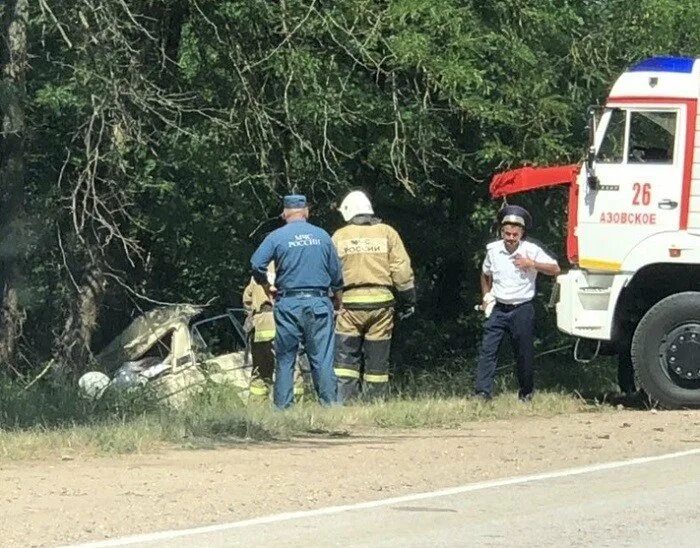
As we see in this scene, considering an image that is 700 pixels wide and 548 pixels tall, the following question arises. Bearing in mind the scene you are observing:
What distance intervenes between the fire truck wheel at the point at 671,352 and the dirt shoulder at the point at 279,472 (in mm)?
1115

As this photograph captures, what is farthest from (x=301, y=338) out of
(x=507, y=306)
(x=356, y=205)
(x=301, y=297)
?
(x=507, y=306)

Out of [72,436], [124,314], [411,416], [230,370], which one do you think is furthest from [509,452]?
[124,314]

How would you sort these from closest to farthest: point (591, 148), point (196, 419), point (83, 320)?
point (196, 419), point (591, 148), point (83, 320)

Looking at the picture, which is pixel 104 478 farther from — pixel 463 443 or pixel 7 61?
pixel 7 61

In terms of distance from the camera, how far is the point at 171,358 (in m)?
18.0

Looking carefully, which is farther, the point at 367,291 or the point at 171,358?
the point at 171,358

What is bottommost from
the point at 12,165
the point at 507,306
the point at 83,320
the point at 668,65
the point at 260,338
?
the point at 83,320

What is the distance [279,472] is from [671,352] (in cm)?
526

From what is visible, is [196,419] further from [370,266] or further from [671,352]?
[671,352]

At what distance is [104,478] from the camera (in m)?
9.60

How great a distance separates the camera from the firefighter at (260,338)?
50.5 feet

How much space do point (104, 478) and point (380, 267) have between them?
5207mm

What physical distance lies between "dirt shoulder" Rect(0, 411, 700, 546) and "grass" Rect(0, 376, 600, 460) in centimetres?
25

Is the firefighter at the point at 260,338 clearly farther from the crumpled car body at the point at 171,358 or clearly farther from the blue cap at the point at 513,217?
the blue cap at the point at 513,217
